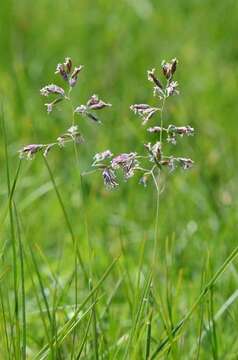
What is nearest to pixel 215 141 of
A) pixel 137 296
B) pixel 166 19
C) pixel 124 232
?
pixel 124 232

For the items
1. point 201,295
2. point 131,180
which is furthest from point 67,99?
point 131,180

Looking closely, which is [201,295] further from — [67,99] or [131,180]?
[131,180]

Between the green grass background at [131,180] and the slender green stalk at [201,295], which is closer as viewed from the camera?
the slender green stalk at [201,295]

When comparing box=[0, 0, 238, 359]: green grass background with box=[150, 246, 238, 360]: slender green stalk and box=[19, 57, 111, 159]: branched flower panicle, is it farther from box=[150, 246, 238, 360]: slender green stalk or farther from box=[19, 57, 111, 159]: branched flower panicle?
box=[19, 57, 111, 159]: branched flower panicle

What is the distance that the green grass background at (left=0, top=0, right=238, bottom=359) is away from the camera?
94.6 inches

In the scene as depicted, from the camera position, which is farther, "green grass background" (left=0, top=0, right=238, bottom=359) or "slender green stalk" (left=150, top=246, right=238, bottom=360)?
"green grass background" (left=0, top=0, right=238, bottom=359)

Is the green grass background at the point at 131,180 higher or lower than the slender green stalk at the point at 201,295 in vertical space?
higher

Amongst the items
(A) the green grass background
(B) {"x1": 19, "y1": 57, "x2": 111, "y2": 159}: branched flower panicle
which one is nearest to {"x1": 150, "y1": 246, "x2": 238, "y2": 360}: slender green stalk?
(A) the green grass background

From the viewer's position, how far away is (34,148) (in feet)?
5.75

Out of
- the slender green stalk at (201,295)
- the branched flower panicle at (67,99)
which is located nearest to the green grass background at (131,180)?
the slender green stalk at (201,295)

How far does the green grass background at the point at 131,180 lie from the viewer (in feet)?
7.88

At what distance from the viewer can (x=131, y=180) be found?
3.64m

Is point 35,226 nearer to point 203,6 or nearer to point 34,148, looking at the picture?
point 34,148

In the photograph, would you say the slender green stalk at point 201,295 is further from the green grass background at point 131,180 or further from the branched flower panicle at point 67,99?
the branched flower panicle at point 67,99
